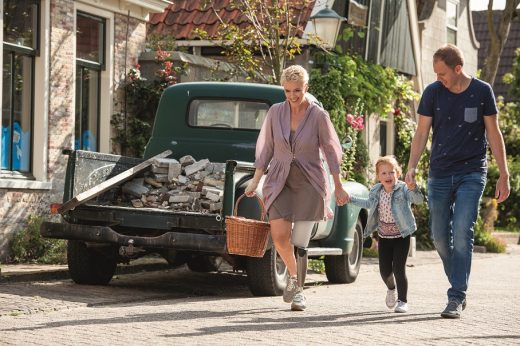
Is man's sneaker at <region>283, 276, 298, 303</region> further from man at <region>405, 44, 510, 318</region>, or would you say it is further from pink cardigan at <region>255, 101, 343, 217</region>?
man at <region>405, 44, 510, 318</region>

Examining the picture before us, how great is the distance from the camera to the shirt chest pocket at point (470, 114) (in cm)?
848

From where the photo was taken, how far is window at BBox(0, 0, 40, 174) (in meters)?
13.3

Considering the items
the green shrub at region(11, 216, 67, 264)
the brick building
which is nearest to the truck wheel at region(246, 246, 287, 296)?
the green shrub at region(11, 216, 67, 264)

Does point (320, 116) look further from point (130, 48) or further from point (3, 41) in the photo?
point (130, 48)

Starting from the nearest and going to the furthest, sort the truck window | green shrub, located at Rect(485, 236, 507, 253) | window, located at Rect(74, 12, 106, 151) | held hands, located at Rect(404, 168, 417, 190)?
held hands, located at Rect(404, 168, 417, 190) → the truck window → window, located at Rect(74, 12, 106, 151) → green shrub, located at Rect(485, 236, 507, 253)

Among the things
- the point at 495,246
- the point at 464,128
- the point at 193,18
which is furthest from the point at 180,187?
the point at 495,246

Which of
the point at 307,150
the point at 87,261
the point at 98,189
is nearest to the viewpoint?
the point at 307,150

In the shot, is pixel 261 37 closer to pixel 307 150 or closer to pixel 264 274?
pixel 264 274

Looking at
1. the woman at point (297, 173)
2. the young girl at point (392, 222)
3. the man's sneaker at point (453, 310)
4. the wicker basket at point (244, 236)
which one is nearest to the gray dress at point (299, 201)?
the woman at point (297, 173)

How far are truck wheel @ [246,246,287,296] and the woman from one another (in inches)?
45.0

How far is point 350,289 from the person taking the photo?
11.5 metres

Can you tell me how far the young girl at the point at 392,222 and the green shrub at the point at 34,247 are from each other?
4.80 m

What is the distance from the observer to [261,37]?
16.2 m

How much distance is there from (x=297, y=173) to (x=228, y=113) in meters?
3.18
